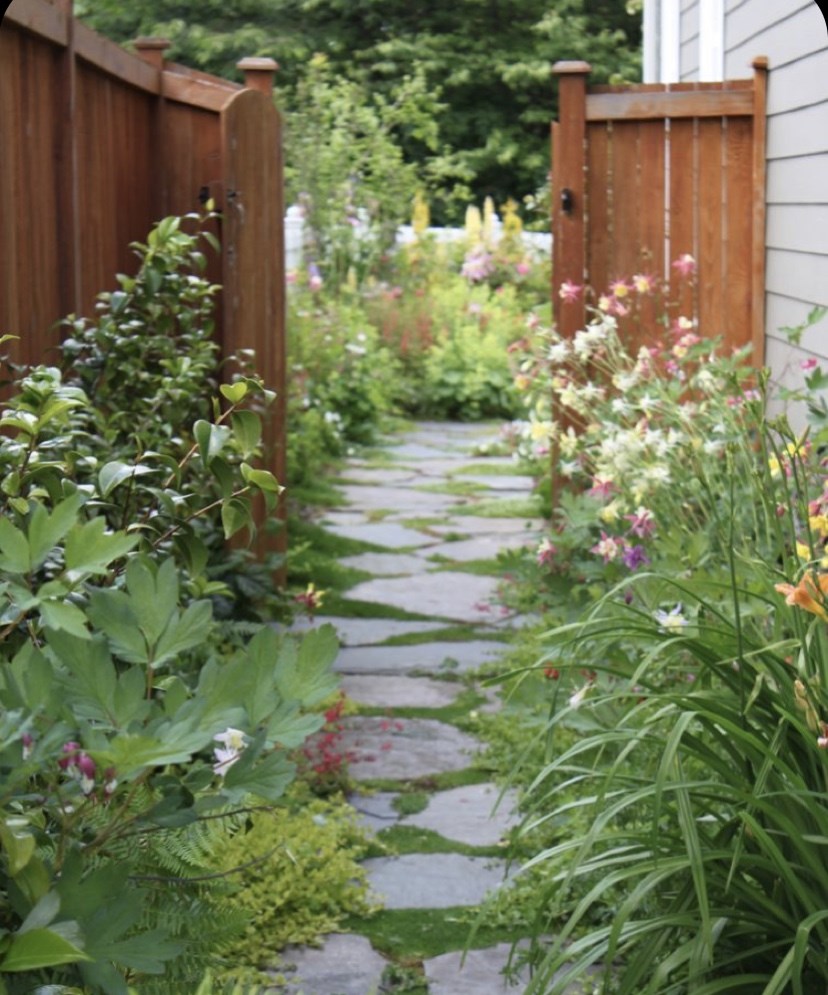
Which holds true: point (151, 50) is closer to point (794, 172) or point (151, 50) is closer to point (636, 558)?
point (794, 172)

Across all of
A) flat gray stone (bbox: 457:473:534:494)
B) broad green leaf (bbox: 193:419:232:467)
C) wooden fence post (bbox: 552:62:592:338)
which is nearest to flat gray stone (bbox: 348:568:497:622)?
wooden fence post (bbox: 552:62:592:338)

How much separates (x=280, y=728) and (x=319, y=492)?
21.1 ft

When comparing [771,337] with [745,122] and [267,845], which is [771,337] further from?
[267,845]

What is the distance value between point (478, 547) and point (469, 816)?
3.19 metres

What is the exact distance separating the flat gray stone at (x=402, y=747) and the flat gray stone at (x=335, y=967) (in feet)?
3.26

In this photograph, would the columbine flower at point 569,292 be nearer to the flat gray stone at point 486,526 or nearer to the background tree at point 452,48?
the flat gray stone at point 486,526

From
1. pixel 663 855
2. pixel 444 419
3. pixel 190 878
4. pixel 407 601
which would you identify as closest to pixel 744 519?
pixel 663 855

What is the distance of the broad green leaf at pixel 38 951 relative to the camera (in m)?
1.21

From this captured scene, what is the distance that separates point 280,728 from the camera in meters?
1.47

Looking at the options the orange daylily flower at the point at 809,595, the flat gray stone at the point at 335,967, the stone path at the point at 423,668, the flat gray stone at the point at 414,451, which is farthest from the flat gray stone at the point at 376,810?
the flat gray stone at the point at 414,451

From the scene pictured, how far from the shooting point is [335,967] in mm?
2816

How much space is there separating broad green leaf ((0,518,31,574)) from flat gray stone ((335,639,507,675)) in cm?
360

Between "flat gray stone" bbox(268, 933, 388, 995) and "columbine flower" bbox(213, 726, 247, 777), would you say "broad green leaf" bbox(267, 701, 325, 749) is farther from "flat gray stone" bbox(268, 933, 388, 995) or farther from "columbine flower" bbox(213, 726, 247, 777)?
"flat gray stone" bbox(268, 933, 388, 995)

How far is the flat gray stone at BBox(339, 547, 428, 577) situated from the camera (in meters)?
6.35
